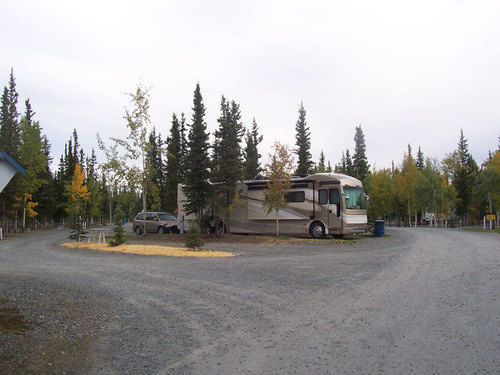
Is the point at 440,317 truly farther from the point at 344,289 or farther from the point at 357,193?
the point at 357,193

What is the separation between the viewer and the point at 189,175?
2616 cm

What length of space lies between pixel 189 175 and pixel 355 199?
10463 millimetres

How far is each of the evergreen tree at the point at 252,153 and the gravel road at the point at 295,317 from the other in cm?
3900

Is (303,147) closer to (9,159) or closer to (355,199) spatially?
(355,199)

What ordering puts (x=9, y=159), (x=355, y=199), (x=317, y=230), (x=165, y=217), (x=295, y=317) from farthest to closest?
(x=165, y=217), (x=317, y=230), (x=355, y=199), (x=9, y=159), (x=295, y=317)

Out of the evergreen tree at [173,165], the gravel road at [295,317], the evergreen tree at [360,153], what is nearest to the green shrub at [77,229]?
the gravel road at [295,317]

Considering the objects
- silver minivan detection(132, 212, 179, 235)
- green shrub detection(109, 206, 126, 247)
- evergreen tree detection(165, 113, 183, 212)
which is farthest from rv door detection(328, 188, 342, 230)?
evergreen tree detection(165, 113, 183, 212)

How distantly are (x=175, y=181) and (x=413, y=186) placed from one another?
30277mm

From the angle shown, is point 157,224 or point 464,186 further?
point 464,186

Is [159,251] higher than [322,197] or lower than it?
lower

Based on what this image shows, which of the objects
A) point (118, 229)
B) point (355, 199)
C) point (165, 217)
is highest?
point (355, 199)

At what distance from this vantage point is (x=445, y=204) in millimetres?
49469

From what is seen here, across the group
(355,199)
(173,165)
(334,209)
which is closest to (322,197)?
(334,209)

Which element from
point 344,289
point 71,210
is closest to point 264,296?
point 344,289
